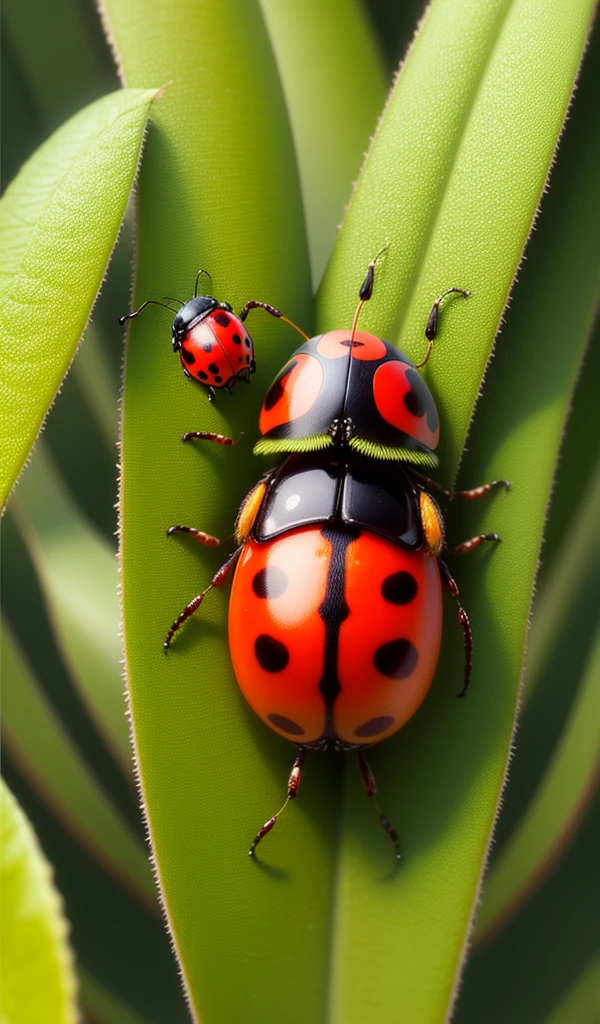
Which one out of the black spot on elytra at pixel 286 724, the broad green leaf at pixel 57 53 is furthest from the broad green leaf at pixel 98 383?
the black spot on elytra at pixel 286 724

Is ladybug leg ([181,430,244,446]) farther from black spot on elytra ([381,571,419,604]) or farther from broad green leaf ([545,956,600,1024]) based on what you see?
broad green leaf ([545,956,600,1024])

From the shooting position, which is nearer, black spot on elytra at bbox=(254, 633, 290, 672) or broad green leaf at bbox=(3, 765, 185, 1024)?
black spot on elytra at bbox=(254, 633, 290, 672)

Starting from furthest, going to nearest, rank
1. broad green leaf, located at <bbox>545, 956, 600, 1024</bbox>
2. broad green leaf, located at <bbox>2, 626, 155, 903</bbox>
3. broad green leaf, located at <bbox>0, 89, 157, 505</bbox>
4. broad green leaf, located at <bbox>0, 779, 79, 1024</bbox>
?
broad green leaf, located at <bbox>2, 626, 155, 903</bbox> → broad green leaf, located at <bbox>545, 956, 600, 1024</bbox> → broad green leaf, located at <bbox>0, 89, 157, 505</bbox> → broad green leaf, located at <bbox>0, 779, 79, 1024</bbox>

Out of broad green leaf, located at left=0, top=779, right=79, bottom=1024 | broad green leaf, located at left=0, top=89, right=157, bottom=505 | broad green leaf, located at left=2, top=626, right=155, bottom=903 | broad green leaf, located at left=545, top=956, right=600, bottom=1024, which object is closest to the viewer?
broad green leaf, located at left=0, top=779, right=79, bottom=1024

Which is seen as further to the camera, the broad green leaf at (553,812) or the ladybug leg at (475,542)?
the broad green leaf at (553,812)

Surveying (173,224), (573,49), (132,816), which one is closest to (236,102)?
(173,224)

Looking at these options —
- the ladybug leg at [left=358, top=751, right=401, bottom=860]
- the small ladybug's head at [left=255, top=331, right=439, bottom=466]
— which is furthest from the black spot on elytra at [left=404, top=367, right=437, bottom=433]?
the ladybug leg at [left=358, top=751, right=401, bottom=860]

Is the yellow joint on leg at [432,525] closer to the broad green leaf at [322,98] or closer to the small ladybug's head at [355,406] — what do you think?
the small ladybug's head at [355,406]
